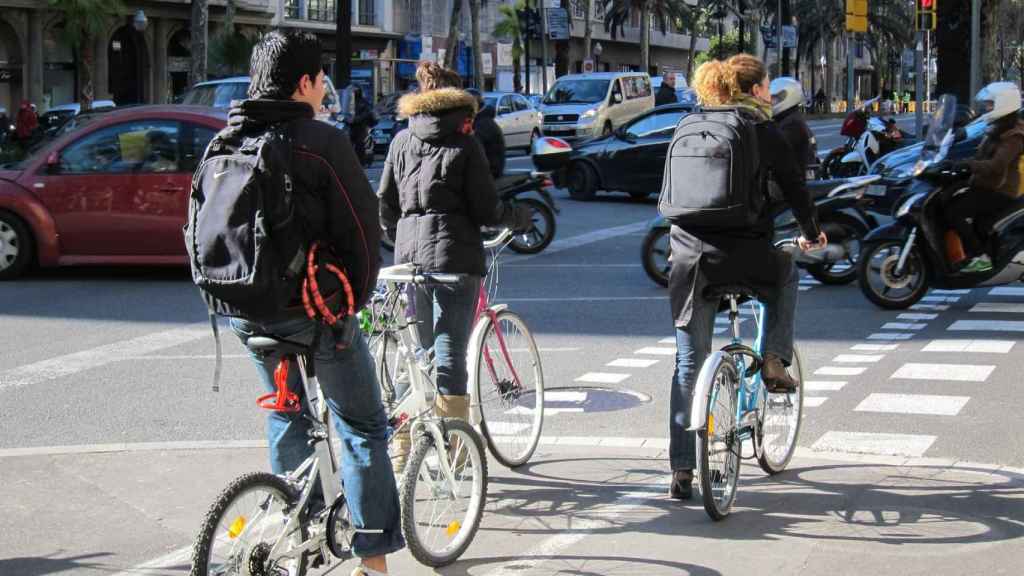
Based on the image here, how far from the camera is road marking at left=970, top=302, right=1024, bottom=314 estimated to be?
39.1 ft

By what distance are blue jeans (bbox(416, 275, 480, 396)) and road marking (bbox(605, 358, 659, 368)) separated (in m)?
3.55

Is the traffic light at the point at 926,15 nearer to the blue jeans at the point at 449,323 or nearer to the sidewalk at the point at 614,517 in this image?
the sidewalk at the point at 614,517

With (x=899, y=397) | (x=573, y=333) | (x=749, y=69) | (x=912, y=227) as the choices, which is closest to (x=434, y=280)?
(x=749, y=69)

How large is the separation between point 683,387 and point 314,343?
6.81 feet

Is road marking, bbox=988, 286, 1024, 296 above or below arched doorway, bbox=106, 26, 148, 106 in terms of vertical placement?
below

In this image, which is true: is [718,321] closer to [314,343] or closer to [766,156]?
[766,156]

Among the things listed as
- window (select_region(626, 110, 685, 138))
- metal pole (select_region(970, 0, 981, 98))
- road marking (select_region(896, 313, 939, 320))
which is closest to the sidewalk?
road marking (select_region(896, 313, 939, 320))

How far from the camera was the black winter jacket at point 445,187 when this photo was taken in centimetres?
604

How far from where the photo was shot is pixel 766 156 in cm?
593

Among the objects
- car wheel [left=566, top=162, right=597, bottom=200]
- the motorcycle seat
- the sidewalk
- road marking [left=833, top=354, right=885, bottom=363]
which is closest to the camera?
the sidewalk

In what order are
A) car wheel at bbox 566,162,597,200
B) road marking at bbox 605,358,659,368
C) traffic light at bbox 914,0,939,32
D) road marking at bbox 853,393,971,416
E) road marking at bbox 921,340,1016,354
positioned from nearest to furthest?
road marking at bbox 853,393,971,416 → road marking at bbox 605,358,659,368 → road marking at bbox 921,340,1016,354 → car wheel at bbox 566,162,597,200 → traffic light at bbox 914,0,939,32

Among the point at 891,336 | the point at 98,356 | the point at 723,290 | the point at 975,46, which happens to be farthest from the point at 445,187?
the point at 975,46

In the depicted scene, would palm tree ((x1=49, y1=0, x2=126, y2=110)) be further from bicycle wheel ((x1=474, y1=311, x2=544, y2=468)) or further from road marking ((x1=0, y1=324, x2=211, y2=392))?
bicycle wheel ((x1=474, y1=311, x2=544, y2=468))

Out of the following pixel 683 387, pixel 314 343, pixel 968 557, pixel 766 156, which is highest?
pixel 766 156
